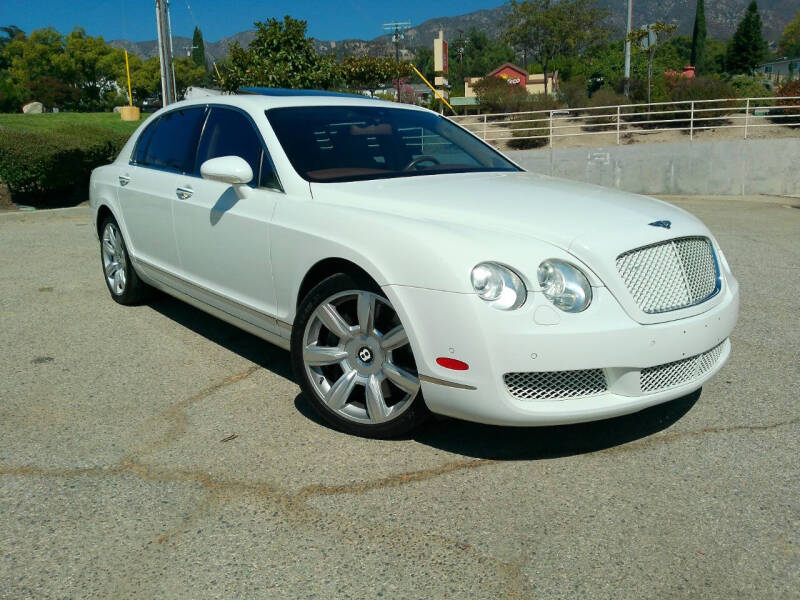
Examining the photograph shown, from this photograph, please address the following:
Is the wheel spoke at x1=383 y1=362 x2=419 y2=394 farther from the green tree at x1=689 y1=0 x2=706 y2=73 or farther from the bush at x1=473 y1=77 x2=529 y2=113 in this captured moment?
the green tree at x1=689 y1=0 x2=706 y2=73

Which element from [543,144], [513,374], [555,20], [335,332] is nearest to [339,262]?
[335,332]

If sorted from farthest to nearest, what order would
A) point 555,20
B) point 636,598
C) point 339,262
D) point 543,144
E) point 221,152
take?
point 555,20 < point 543,144 < point 221,152 < point 339,262 < point 636,598

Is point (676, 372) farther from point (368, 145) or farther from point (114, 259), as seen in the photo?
point (114, 259)

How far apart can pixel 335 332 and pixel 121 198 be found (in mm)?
2875

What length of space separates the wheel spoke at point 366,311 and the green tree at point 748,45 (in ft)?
293

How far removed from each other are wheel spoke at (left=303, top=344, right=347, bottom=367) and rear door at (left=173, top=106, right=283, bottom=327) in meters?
0.43

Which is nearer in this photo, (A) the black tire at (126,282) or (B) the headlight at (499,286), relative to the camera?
(B) the headlight at (499,286)

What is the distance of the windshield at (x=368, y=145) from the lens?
4223 mm

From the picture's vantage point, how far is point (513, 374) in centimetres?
317

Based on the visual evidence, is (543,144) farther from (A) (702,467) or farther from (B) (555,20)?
(B) (555,20)

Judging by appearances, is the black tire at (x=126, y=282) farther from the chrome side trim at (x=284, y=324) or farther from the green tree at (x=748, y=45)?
the green tree at (x=748, y=45)

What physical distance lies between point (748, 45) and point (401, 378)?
92640 millimetres

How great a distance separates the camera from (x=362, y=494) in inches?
125

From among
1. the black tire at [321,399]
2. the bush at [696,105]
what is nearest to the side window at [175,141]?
the black tire at [321,399]
